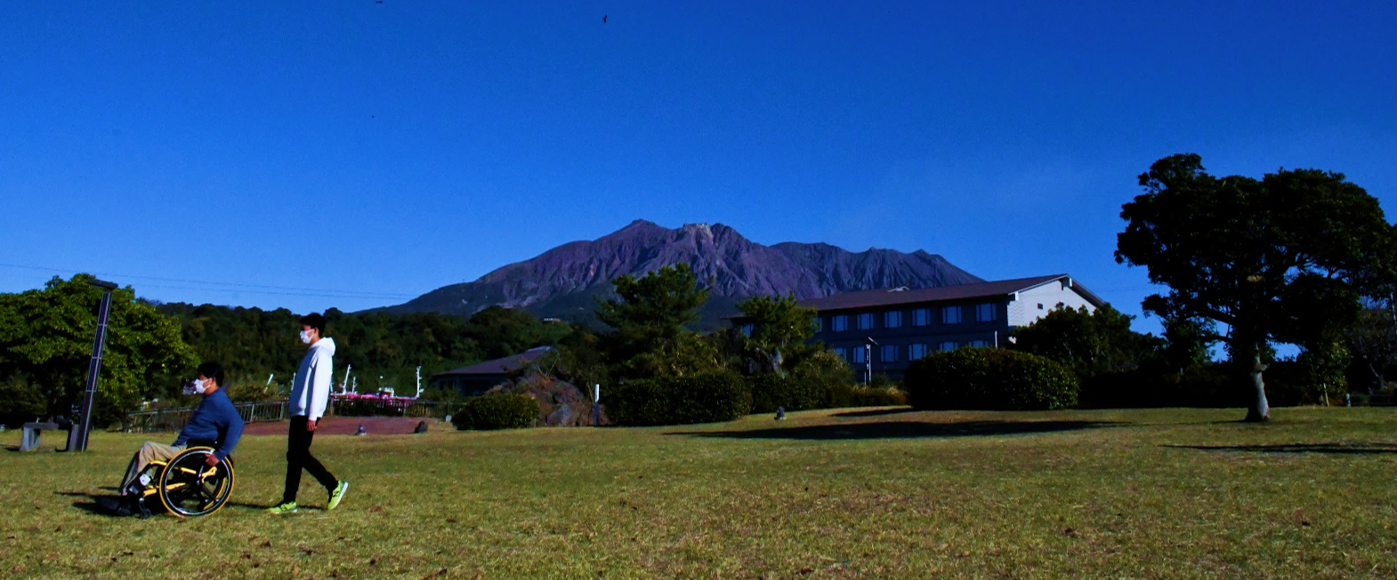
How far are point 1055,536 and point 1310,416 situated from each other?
21173 millimetres

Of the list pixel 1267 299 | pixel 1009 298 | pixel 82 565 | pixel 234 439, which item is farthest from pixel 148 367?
pixel 1009 298

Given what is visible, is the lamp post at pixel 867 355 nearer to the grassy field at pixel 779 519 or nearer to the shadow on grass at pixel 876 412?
the shadow on grass at pixel 876 412

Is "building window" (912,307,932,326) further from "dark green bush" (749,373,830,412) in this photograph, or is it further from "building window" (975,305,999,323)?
"dark green bush" (749,373,830,412)

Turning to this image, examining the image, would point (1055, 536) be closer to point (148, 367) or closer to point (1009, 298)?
point (148, 367)

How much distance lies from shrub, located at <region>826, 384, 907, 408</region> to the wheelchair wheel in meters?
33.3

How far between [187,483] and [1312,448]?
14.0 metres

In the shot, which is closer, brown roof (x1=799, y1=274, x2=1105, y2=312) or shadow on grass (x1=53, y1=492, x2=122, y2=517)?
shadow on grass (x1=53, y1=492, x2=122, y2=517)

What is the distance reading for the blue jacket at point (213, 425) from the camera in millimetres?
7906

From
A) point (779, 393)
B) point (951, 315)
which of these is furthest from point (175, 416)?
point (951, 315)

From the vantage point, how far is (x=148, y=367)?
3275cm

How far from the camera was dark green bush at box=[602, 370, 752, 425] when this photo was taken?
31.1 metres

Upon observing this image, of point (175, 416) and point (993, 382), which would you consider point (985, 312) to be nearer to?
point (993, 382)

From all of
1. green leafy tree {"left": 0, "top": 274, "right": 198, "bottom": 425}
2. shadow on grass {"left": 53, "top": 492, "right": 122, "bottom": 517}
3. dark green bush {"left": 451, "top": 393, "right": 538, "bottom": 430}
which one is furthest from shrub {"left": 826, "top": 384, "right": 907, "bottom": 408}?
shadow on grass {"left": 53, "top": 492, "right": 122, "bottom": 517}

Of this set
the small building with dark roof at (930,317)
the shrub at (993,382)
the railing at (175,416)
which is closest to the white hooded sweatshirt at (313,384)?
the shrub at (993,382)
